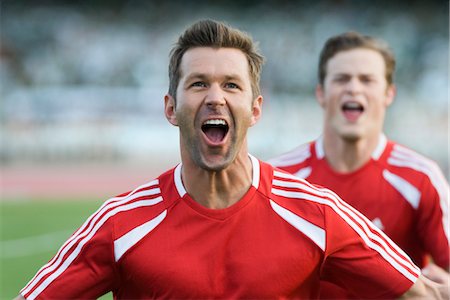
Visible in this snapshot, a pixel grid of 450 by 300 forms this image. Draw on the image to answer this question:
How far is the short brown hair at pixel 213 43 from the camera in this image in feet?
11.9

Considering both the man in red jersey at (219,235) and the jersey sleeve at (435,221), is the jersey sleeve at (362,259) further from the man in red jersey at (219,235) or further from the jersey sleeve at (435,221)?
the jersey sleeve at (435,221)

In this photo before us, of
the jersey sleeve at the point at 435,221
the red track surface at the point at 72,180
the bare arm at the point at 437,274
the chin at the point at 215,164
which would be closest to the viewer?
the chin at the point at 215,164

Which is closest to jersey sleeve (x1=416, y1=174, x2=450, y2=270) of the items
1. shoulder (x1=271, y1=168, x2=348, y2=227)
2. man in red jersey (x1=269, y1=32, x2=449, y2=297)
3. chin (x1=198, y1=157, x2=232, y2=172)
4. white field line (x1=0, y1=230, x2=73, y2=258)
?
man in red jersey (x1=269, y1=32, x2=449, y2=297)

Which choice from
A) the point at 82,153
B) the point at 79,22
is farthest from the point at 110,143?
the point at 79,22

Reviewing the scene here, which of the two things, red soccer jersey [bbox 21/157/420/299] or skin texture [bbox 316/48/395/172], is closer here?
red soccer jersey [bbox 21/157/420/299]

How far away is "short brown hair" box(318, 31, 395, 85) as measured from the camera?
19.1ft

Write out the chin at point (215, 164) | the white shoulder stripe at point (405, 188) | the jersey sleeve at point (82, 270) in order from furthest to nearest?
the white shoulder stripe at point (405, 188) < the chin at point (215, 164) < the jersey sleeve at point (82, 270)

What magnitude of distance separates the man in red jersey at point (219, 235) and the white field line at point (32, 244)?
672 cm

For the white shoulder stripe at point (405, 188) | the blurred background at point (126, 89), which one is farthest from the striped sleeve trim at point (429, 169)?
the blurred background at point (126, 89)

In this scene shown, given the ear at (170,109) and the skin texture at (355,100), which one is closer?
the ear at (170,109)

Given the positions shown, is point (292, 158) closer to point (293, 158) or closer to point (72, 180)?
point (293, 158)

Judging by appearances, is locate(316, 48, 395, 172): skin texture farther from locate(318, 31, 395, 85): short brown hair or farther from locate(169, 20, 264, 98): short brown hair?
locate(169, 20, 264, 98): short brown hair

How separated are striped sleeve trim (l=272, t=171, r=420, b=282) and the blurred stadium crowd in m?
12.8

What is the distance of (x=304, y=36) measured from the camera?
24.5 metres
